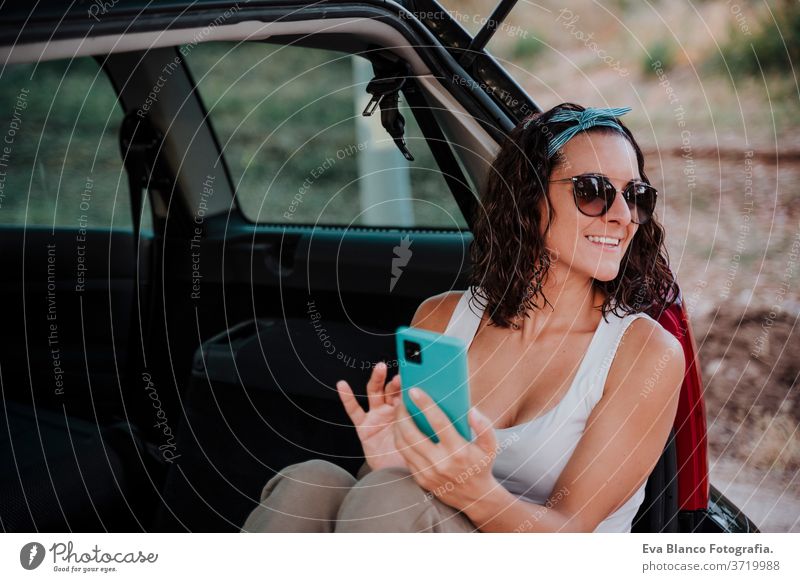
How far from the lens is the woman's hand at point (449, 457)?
0.87m

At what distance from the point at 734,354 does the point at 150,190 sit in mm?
1188

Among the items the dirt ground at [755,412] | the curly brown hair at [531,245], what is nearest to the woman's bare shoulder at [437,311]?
the curly brown hair at [531,245]

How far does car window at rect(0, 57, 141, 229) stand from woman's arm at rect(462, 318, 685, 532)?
3.13ft

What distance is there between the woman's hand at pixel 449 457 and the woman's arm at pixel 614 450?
0.8 inches

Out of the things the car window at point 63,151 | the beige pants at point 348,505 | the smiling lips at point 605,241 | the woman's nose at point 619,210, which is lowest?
the beige pants at point 348,505

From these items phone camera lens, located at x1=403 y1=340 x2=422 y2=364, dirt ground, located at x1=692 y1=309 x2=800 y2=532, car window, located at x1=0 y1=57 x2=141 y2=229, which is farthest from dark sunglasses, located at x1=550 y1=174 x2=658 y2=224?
car window, located at x1=0 y1=57 x2=141 y2=229

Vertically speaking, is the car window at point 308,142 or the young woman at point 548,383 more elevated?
the car window at point 308,142

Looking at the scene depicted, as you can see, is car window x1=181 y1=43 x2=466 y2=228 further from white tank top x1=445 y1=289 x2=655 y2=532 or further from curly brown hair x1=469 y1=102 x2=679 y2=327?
white tank top x1=445 y1=289 x2=655 y2=532

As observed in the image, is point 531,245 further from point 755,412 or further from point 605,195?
point 755,412

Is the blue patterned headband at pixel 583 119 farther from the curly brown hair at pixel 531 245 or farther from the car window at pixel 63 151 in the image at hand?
the car window at pixel 63 151

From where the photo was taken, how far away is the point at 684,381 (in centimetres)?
99

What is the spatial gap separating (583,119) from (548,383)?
31 cm
